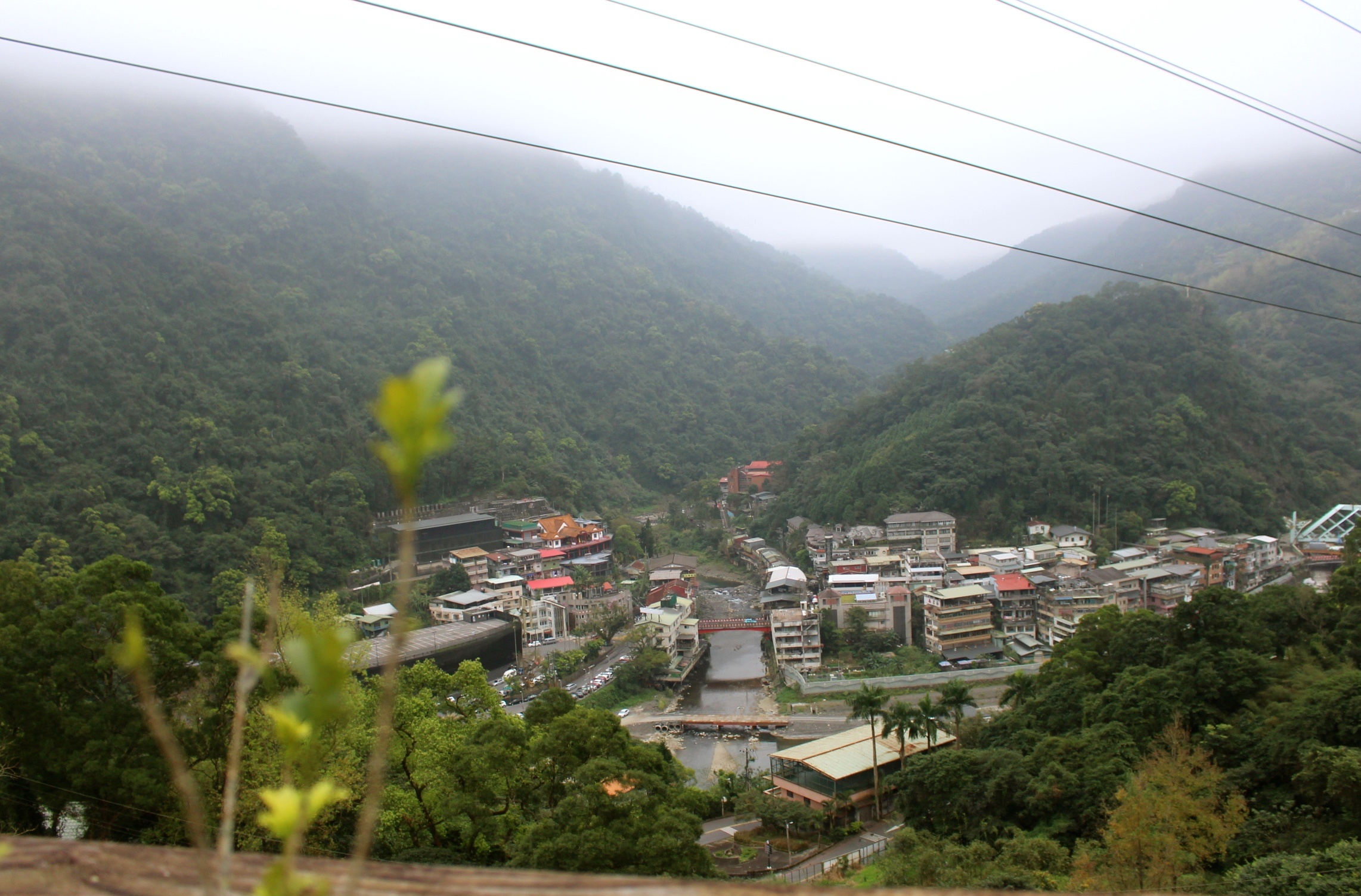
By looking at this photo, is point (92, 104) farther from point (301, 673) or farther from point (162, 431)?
point (301, 673)

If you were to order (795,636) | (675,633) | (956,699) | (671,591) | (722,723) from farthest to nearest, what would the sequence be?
(671,591) → (675,633) → (795,636) → (722,723) → (956,699)

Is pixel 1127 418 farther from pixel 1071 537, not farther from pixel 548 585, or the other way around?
pixel 548 585

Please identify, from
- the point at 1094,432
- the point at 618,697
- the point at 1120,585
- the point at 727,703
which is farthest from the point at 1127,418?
the point at 618,697

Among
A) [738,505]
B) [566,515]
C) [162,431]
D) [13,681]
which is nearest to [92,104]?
[162,431]

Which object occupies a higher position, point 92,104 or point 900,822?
point 92,104

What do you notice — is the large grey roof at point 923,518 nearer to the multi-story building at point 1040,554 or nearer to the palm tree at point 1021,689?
the multi-story building at point 1040,554

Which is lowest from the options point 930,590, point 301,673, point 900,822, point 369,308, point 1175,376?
point 900,822
